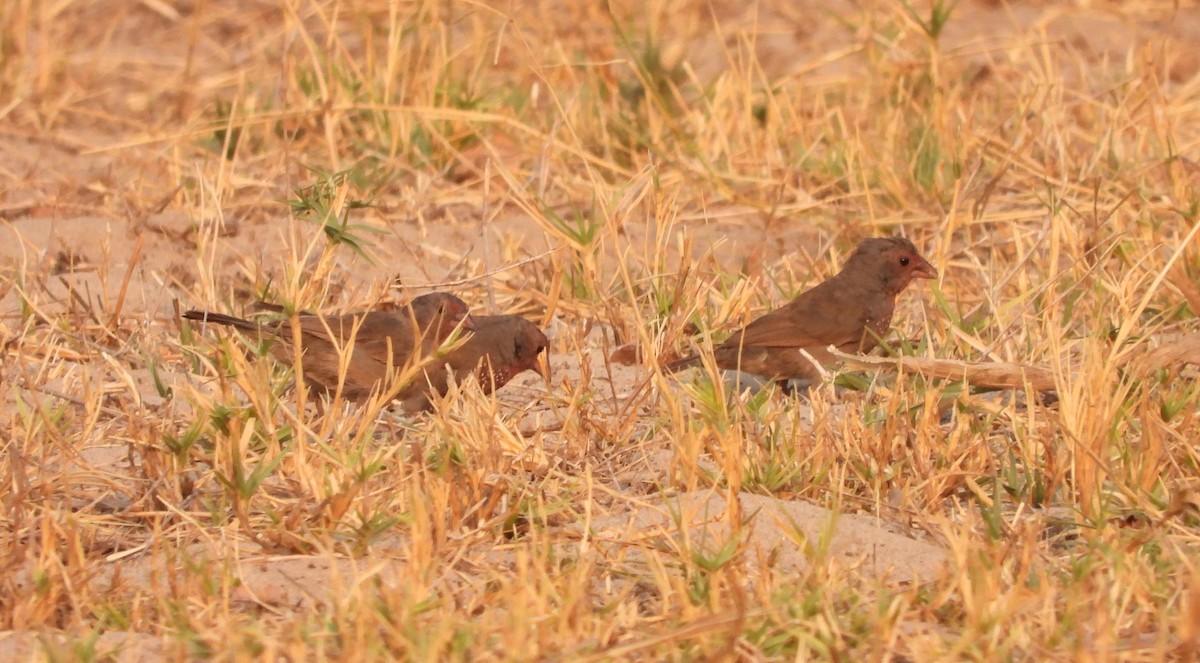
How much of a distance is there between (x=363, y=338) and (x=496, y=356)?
1.27ft

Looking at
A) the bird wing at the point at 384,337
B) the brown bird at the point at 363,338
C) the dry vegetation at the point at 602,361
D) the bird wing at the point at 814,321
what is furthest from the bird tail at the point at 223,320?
the bird wing at the point at 814,321

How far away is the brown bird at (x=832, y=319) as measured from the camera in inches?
213

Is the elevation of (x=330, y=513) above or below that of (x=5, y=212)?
above

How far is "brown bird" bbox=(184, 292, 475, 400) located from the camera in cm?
506

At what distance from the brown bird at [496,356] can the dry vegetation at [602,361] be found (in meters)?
0.10

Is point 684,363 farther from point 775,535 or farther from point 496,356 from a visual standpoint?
point 775,535

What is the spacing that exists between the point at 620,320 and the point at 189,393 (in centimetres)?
155

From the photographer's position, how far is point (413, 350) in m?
5.13

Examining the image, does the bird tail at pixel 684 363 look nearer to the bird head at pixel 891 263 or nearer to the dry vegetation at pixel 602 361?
the dry vegetation at pixel 602 361

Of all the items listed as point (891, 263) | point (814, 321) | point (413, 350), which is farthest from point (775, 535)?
point (891, 263)

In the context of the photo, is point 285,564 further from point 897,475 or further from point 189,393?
point 897,475

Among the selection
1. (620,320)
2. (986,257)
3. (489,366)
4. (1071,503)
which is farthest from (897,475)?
(986,257)

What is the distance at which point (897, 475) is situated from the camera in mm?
4262

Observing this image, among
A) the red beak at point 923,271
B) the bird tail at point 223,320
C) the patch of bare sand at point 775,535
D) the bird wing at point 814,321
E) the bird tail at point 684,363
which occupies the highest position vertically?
the patch of bare sand at point 775,535
